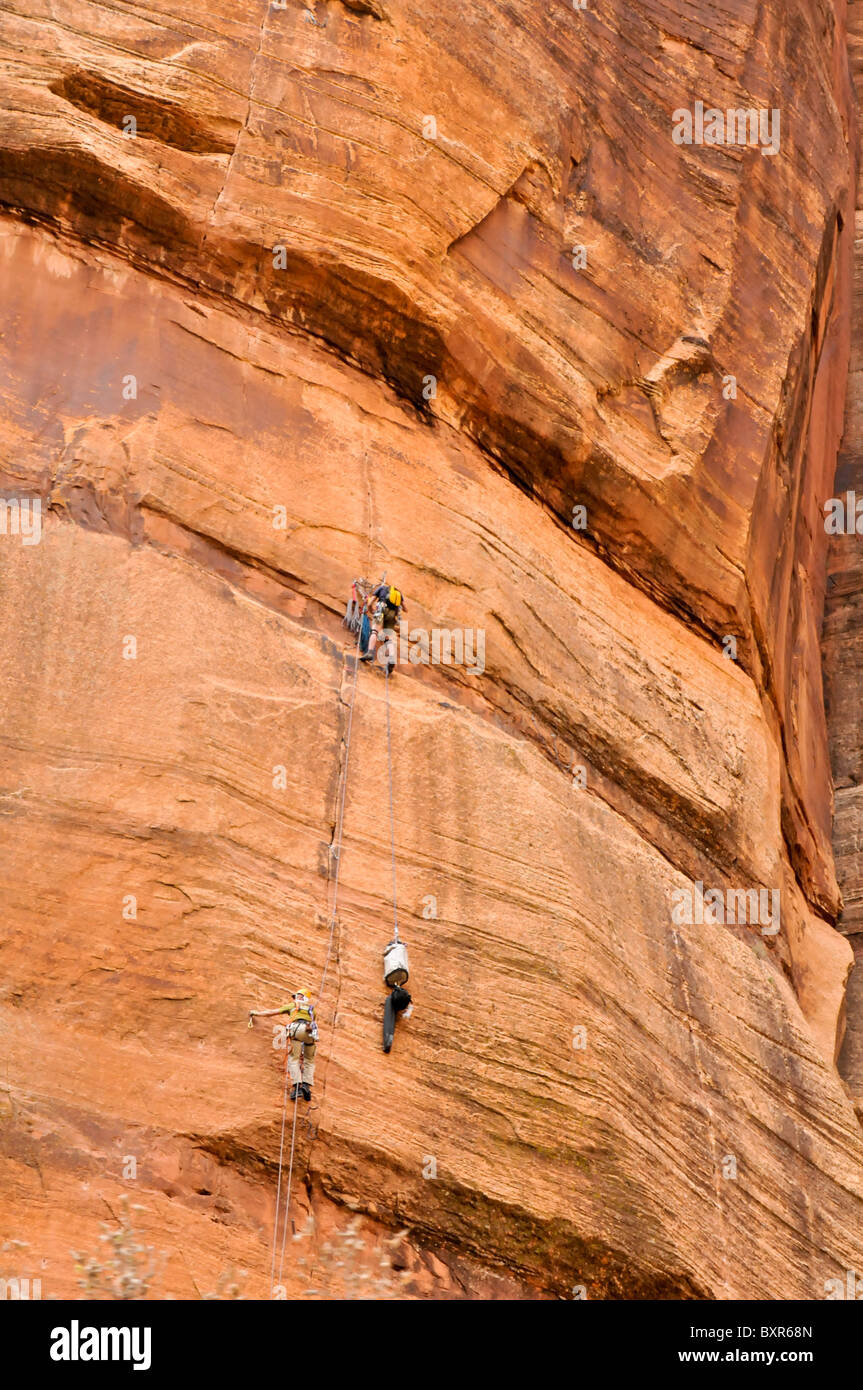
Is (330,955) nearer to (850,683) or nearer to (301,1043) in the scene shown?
(301,1043)

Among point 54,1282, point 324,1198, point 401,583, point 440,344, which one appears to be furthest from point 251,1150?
point 440,344

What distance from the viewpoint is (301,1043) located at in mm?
15797

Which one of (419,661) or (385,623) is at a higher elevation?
(385,623)

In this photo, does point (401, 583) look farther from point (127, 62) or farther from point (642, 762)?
point (127, 62)

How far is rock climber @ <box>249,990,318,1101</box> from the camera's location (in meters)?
15.7

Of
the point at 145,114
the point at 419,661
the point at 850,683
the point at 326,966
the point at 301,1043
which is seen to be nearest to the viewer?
the point at 301,1043

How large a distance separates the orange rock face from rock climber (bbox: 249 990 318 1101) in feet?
0.82

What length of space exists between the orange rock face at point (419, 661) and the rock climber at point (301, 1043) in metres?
0.25

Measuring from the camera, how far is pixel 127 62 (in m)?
20.8

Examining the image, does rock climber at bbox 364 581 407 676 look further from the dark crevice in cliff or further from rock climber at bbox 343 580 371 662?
the dark crevice in cliff

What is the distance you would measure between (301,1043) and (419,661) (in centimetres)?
526

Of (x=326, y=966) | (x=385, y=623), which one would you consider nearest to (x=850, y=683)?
(x=385, y=623)

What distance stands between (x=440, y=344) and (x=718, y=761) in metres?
6.28

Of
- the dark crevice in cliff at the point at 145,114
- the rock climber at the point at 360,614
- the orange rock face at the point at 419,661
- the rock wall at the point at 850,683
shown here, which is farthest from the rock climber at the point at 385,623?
the rock wall at the point at 850,683
